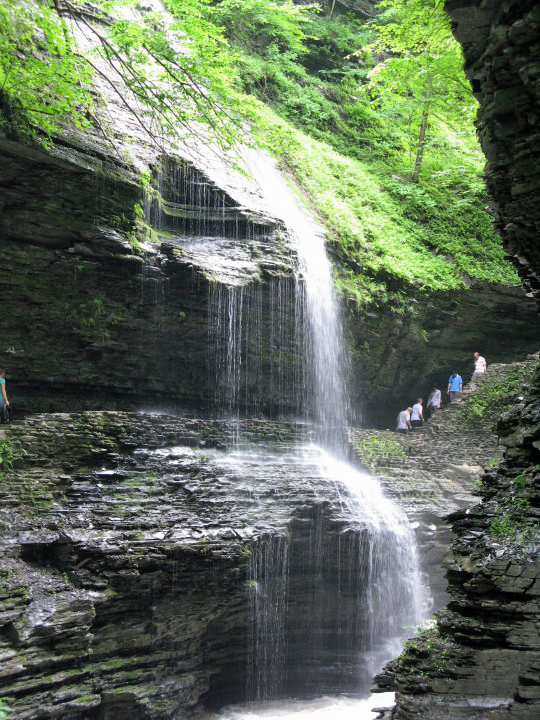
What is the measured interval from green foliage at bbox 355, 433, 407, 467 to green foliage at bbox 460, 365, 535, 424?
2.17m

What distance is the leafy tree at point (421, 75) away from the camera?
17516 millimetres

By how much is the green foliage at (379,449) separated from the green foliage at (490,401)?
2.17 meters

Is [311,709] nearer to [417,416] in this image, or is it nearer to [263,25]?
[417,416]

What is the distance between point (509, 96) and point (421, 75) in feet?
50.8

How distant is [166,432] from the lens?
12.4 meters

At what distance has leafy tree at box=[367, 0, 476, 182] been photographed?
17.5 metres

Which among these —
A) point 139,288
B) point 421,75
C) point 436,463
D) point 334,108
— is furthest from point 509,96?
point 334,108

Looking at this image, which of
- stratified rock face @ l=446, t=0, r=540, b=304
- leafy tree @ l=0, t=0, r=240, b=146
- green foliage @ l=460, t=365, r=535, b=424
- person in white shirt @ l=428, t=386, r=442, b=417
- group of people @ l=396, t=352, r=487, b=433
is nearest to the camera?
stratified rock face @ l=446, t=0, r=540, b=304

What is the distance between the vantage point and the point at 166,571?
33.9ft

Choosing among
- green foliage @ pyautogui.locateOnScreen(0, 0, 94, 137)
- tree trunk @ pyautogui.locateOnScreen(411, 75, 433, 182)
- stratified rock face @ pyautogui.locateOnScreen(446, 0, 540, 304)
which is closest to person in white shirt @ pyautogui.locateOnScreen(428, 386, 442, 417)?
tree trunk @ pyautogui.locateOnScreen(411, 75, 433, 182)

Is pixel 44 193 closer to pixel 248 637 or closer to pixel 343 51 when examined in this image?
pixel 248 637

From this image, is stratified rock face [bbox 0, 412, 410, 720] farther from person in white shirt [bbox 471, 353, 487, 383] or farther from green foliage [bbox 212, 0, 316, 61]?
green foliage [bbox 212, 0, 316, 61]

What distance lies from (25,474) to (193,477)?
312cm

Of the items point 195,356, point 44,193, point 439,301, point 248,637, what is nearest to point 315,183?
point 439,301
